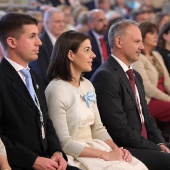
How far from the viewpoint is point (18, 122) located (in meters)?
3.18

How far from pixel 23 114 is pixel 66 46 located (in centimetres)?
66

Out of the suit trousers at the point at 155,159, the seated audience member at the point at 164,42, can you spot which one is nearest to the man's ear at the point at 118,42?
the suit trousers at the point at 155,159

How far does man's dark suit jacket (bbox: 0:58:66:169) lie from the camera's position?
10.3ft

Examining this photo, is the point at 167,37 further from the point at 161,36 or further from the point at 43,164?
the point at 43,164

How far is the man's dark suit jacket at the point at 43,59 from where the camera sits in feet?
18.3

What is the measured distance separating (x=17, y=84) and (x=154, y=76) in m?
2.55

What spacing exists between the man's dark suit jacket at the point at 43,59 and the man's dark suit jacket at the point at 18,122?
2.15m

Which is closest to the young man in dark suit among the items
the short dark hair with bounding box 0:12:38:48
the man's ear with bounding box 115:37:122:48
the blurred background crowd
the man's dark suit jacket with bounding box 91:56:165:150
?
the short dark hair with bounding box 0:12:38:48

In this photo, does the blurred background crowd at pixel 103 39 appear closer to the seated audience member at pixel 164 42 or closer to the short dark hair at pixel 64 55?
the seated audience member at pixel 164 42

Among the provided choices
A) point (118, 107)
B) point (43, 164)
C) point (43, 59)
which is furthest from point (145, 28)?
point (43, 164)

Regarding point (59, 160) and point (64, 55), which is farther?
point (64, 55)

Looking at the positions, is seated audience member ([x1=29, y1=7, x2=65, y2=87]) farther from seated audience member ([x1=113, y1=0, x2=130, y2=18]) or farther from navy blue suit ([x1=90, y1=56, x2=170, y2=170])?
seated audience member ([x1=113, y1=0, x2=130, y2=18])

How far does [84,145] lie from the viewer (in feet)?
11.5

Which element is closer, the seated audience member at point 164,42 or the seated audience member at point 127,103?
→ the seated audience member at point 127,103
